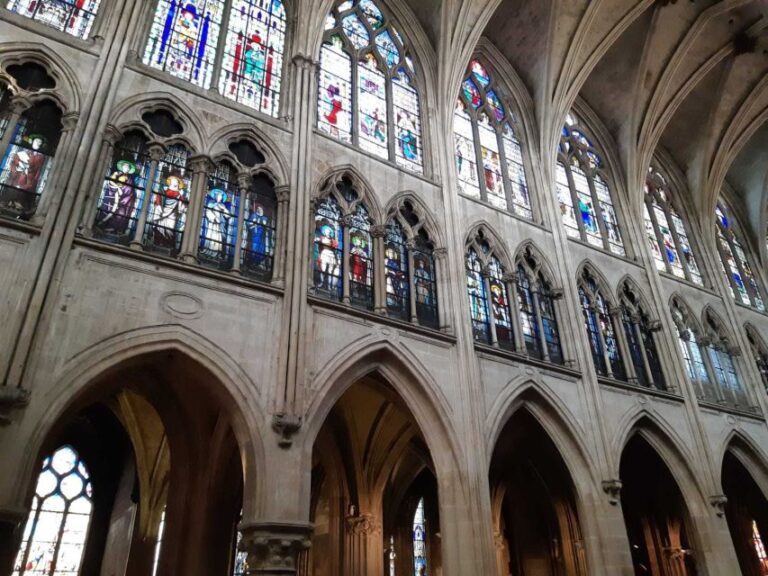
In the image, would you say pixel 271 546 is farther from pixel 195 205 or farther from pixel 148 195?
pixel 148 195

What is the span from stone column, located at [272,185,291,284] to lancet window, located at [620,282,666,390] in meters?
8.15

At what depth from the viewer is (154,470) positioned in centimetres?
1364

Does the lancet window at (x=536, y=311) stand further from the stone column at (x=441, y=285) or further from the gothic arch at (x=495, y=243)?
the stone column at (x=441, y=285)

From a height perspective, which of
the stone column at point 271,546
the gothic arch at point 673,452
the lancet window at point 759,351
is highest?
the lancet window at point 759,351

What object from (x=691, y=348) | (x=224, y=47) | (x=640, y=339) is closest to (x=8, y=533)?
(x=224, y=47)

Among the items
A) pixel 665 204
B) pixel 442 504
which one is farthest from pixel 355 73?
pixel 665 204

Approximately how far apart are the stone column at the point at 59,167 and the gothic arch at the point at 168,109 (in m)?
0.70

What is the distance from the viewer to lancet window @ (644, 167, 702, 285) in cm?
1692

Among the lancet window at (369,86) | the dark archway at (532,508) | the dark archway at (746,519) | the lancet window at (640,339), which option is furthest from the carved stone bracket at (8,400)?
the dark archway at (746,519)

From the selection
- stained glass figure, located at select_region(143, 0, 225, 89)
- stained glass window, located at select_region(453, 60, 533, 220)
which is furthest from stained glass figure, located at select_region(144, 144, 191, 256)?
stained glass window, located at select_region(453, 60, 533, 220)

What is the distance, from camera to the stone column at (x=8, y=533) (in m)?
5.95

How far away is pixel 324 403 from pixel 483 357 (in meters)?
3.41

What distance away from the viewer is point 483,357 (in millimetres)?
10680

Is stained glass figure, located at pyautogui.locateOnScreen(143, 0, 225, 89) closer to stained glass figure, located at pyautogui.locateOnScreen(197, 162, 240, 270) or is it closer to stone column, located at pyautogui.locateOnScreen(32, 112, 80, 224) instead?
stained glass figure, located at pyautogui.locateOnScreen(197, 162, 240, 270)
